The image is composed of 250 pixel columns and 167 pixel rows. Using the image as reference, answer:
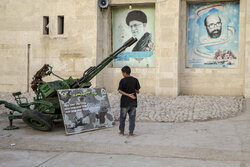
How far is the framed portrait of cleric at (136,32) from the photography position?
1494cm

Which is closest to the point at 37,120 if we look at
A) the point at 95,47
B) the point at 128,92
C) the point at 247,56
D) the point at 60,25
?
the point at 128,92

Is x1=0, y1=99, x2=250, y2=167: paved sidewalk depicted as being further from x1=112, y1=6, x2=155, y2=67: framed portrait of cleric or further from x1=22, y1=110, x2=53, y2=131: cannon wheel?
x1=112, y1=6, x2=155, y2=67: framed portrait of cleric

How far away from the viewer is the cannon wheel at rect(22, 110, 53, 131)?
717 centimetres

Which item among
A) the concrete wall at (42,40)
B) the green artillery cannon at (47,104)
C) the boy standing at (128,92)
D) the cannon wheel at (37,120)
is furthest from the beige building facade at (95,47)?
the cannon wheel at (37,120)

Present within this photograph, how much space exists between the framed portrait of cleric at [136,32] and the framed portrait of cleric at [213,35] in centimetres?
181

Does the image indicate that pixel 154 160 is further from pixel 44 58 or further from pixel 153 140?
pixel 44 58

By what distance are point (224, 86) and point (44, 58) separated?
866cm

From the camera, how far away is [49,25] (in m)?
15.1

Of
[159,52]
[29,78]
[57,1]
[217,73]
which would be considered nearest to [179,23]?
[159,52]

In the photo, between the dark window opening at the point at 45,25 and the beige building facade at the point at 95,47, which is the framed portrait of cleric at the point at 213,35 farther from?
the dark window opening at the point at 45,25

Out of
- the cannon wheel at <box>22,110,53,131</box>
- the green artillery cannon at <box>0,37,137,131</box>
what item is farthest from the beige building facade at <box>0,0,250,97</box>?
the cannon wheel at <box>22,110,53,131</box>

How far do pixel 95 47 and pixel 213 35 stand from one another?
217 inches

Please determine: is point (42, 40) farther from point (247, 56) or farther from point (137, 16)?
point (247, 56)

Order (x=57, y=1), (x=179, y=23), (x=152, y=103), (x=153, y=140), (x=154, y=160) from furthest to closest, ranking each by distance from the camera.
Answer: (x=57, y=1)
(x=179, y=23)
(x=152, y=103)
(x=153, y=140)
(x=154, y=160)
